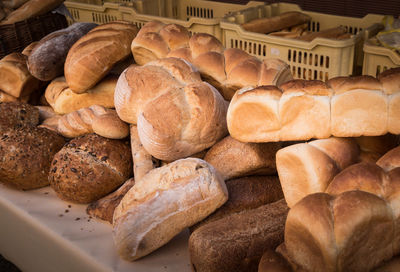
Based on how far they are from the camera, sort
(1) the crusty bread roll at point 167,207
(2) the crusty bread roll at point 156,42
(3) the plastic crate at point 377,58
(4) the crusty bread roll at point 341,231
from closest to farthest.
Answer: (4) the crusty bread roll at point 341,231, (1) the crusty bread roll at point 167,207, (2) the crusty bread roll at point 156,42, (3) the plastic crate at point 377,58

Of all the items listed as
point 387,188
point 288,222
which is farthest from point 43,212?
point 387,188

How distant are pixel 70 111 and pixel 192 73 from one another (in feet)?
1.96

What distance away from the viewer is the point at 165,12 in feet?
10.5

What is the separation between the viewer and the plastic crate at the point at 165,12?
248 centimetres

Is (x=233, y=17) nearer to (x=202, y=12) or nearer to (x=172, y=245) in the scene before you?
(x=202, y=12)

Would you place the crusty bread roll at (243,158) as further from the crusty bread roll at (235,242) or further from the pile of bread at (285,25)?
the pile of bread at (285,25)

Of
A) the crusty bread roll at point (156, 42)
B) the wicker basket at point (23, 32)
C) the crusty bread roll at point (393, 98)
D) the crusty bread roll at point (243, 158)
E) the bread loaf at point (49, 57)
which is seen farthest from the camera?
the wicker basket at point (23, 32)

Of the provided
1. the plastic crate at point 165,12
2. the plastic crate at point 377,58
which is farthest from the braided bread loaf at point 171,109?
the plastic crate at point 165,12

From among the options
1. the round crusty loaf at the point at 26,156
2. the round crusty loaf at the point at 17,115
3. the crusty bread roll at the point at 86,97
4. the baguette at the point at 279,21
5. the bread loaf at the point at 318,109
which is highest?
the bread loaf at the point at 318,109

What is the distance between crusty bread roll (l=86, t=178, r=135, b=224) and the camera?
4.23 feet

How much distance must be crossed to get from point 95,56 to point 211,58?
0.41 m

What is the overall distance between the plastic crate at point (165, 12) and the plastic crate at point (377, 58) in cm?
85

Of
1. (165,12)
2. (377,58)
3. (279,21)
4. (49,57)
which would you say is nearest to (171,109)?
(49,57)

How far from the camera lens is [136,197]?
113 cm
